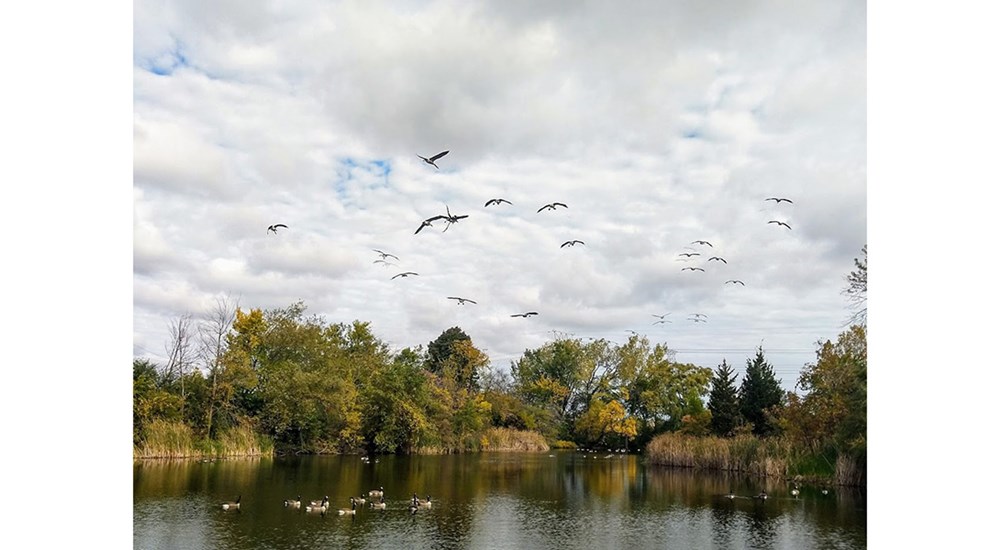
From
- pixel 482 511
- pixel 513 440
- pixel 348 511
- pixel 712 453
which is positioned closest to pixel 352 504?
pixel 348 511

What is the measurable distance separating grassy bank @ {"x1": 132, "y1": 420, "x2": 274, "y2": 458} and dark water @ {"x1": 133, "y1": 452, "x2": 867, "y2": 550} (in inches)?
58.8

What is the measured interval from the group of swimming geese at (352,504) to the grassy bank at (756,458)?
10.0m

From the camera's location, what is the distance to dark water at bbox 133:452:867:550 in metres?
10.8

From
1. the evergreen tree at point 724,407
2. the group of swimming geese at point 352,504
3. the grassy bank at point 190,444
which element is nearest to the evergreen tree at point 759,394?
the evergreen tree at point 724,407

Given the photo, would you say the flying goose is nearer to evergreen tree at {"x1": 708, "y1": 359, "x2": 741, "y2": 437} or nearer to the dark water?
the dark water

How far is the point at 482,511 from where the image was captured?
13.6 m

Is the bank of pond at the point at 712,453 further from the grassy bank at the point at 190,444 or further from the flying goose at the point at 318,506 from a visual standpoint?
the flying goose at the point at 318,506

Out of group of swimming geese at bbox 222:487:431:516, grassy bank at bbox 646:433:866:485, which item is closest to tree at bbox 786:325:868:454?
grassy bank at bbox 646:433:866:485

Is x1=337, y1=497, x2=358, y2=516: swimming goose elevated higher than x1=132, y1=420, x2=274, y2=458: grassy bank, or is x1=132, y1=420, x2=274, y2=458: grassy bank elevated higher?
x1=337, y1=497, x2=358, y2=516: swimming goose

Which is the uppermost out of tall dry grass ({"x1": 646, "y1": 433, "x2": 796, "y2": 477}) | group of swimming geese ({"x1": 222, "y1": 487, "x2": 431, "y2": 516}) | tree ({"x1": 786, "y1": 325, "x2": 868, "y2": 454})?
tree ({"x1": 786, "y1": 325, "x2": 868, "y2": 454})

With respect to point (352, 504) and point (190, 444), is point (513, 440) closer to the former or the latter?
point (190, 444)
